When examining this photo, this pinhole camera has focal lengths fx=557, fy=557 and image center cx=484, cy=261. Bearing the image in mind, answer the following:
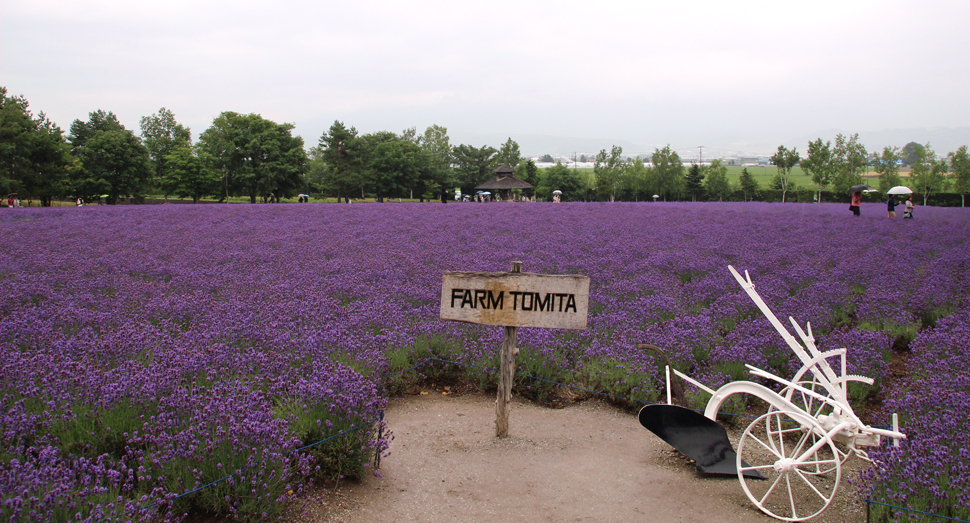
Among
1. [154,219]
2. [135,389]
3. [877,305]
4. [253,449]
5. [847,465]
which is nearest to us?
[253,449]

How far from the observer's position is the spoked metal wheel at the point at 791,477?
272cm

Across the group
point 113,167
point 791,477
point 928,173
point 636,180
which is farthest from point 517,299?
point 636,180

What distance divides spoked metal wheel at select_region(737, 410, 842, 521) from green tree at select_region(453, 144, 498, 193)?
68848 mm

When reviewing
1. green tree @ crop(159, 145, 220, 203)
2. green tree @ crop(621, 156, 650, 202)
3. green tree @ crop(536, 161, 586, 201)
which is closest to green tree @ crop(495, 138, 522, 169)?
green tree @ crop(536, 161, 586, 201)

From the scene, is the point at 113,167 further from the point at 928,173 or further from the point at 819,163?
the point at 928,173

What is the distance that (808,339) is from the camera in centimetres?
287

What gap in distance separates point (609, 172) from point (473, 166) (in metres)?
17.9

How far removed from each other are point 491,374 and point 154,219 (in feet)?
49.5

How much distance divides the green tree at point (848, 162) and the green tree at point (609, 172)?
2243 centimetres

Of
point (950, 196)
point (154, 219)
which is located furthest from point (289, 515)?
point (950, 196)

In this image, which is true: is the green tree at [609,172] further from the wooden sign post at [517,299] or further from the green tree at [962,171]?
the wooden sign post at [517,299]

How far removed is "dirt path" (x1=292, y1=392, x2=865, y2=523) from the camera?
9.74 ft

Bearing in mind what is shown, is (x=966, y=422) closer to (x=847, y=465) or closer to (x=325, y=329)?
(x=847, y=465)

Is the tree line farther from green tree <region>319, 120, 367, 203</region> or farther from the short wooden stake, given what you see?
the short wooden stake
